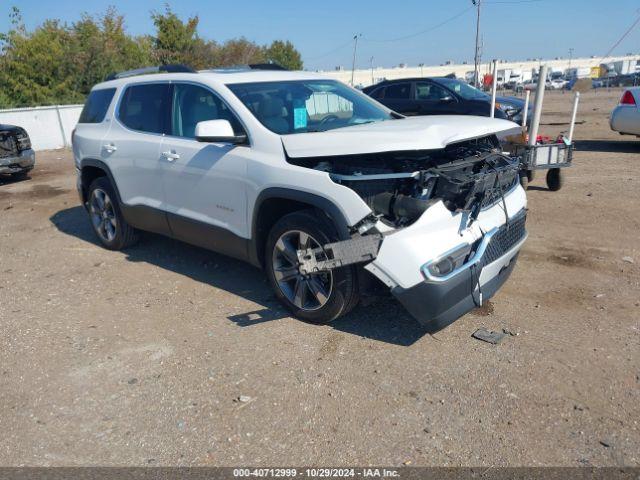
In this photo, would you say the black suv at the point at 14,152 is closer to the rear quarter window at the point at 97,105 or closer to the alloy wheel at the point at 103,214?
the rear quarter window at the point at 97,105

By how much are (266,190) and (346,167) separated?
63 cm

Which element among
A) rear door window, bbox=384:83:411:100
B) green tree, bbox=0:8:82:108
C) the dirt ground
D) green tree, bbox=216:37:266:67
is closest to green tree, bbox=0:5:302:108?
green tree, bbox=0:8:82:108

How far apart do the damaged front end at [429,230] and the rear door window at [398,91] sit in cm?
1030

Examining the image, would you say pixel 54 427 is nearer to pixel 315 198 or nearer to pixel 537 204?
pixel 315 198

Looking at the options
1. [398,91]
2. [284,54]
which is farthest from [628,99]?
[284,54]

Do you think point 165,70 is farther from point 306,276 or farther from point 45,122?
point 45,122

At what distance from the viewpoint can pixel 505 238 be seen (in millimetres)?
4035

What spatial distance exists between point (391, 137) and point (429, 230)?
0.68 metres

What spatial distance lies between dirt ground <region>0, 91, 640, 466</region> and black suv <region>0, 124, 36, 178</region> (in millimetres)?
6071

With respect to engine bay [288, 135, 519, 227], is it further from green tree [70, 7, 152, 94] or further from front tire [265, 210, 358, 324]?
green tree [70, 7, 152, 94]

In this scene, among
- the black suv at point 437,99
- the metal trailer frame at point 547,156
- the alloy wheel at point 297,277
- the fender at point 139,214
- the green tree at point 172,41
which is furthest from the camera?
the green tree at point 172,41

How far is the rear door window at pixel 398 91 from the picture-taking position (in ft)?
46.0

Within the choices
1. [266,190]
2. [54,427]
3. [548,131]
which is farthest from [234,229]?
[548,131]

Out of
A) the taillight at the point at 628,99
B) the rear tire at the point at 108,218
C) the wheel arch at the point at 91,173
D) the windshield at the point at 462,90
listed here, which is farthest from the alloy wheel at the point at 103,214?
the taillight at the point at 628,99
